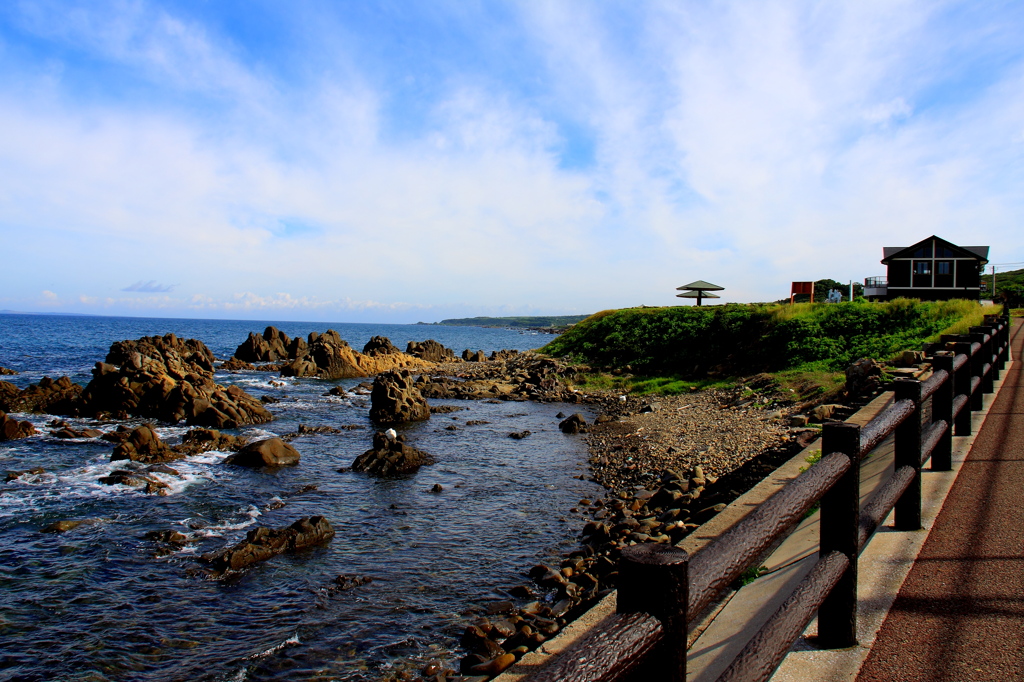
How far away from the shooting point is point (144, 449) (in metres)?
16.8

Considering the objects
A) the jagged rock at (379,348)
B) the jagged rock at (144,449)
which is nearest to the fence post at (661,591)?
the jagged rock at (144,449)

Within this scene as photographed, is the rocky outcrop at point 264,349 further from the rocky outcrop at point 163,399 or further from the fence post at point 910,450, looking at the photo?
the fence post at point 910,450

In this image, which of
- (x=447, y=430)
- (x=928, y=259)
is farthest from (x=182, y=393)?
(x=928, y=259)

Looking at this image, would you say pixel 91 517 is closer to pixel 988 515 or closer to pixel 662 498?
pixel 662 498

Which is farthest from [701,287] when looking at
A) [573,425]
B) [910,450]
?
[910,450]

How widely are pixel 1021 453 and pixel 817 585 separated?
600 cm

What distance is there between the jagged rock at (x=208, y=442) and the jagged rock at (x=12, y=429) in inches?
218

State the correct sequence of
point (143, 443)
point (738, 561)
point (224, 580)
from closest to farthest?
point (738, 561) < point (224, 580) < point (143, 443)

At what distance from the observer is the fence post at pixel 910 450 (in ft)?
13.2

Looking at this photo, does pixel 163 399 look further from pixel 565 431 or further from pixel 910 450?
pixel 910 450

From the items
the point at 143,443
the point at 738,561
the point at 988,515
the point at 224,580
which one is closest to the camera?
the point at 738,561

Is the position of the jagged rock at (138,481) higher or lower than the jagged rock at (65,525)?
higher

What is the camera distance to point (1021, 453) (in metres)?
6.60

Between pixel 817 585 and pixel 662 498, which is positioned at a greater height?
pixel 817 585
